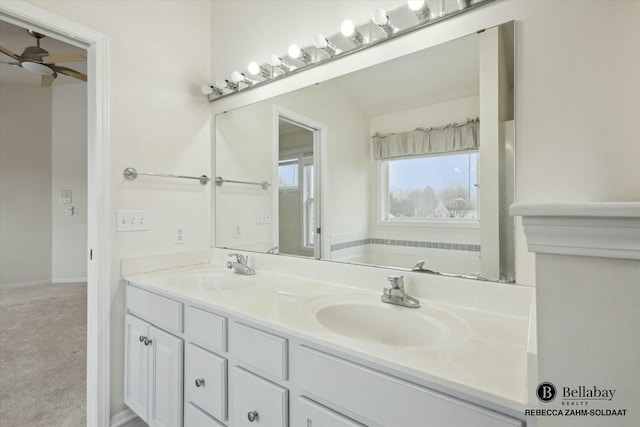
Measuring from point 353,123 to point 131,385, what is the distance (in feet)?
5.86

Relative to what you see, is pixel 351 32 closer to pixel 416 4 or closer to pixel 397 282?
pixel 416 4

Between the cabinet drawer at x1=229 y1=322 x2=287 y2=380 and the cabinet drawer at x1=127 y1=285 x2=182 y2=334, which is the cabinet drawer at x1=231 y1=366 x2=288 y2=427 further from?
the cabinet drawer at x1=127 y1=285 x2=182 y2=334

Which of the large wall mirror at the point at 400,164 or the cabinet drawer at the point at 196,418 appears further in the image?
the cabinet drawer at the point at 196,418

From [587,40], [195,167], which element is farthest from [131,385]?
[587,40]

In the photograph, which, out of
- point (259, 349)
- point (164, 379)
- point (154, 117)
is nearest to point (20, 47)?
point (154, 117)

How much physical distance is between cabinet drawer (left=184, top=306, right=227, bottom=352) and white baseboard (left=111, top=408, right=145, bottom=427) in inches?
32.9

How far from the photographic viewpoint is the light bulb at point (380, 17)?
1245 mm

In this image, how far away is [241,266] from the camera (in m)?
1.78

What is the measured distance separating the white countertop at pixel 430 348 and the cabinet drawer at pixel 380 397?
28 mm

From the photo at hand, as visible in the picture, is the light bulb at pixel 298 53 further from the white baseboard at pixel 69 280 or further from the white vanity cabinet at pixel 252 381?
the white baseboard at pixel 69 280

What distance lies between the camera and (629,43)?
2.88ft

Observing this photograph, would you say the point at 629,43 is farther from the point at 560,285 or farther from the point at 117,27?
the point at 117,27

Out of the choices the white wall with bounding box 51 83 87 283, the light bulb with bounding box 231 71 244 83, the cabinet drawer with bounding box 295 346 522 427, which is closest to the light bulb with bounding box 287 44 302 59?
the light bulb with bounding box 231 71 244 83

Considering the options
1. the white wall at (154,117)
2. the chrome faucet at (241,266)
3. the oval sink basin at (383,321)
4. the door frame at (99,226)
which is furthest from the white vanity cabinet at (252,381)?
the chrome faucet at (241,266)
